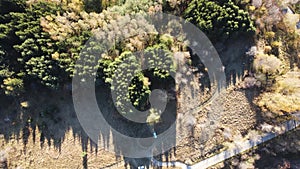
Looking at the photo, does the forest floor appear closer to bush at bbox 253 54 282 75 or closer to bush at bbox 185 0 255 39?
bush at bbox 253 54 282 75

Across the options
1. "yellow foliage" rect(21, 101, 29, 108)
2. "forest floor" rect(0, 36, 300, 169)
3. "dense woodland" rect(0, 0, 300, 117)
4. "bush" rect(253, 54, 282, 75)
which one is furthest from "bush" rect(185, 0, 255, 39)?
"yellow foliage" rect(21, 101, 29, 108)

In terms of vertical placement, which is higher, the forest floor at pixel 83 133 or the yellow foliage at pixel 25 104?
the yellow foliage at pixel 25 104

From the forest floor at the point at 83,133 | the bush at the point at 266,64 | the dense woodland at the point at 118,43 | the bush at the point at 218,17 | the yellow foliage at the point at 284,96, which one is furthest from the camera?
the forest floor at the point at 83,133

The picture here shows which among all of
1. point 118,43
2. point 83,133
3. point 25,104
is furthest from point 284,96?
point 25,104

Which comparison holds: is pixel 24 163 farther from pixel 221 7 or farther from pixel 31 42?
pixel 221 7

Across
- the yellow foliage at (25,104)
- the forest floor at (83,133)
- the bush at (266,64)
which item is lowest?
the forest floor at (83,133)

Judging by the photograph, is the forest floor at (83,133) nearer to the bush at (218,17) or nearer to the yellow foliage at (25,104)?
the yellow foliage at (25,104)

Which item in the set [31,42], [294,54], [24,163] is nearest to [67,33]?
[31,42]

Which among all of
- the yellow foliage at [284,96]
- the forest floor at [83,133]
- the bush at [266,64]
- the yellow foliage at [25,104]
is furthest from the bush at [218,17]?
the yellow foliage at [25,104]

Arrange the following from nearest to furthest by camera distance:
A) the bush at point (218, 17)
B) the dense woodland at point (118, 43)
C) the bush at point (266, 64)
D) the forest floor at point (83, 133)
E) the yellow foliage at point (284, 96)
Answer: the bush at point (218, 17) → the dense woodland at point (118, 43) → the yellow foliage at point (284, 96) → the bush at point (266, 64) → the forest floor at point (83, 133)
